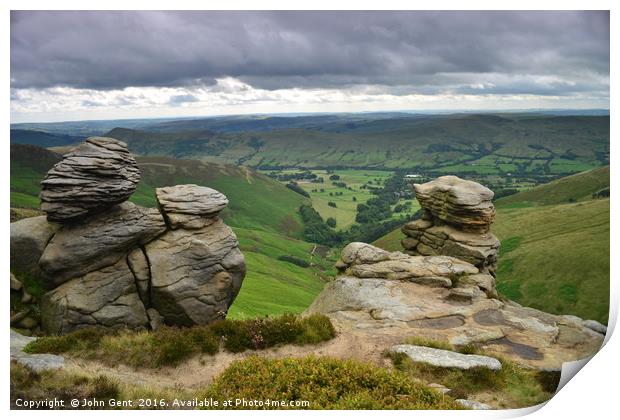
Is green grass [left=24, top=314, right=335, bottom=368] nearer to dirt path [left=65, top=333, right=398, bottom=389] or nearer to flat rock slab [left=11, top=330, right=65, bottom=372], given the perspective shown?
dirt path [left=65, top=333, right=398, bottom=389]

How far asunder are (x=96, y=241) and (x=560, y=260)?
100 meters

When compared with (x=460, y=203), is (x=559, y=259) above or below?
below

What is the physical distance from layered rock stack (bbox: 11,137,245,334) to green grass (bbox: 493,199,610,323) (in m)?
61.6

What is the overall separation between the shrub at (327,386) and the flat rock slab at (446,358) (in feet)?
7.39

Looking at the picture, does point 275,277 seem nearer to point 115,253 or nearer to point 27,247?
point 115,253

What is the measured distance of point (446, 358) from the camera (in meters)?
19.4

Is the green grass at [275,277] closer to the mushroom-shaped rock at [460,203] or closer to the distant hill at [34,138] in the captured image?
the mushroom-shaped rock at [460,203]

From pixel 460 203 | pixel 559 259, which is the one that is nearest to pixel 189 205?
pixel 460 203

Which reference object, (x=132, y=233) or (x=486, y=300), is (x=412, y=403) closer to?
(x=486, y=300)

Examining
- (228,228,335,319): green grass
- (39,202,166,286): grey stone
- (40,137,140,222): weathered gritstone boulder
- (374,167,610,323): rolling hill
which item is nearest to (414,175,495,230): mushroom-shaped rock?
(228,228,335,319): green grass
